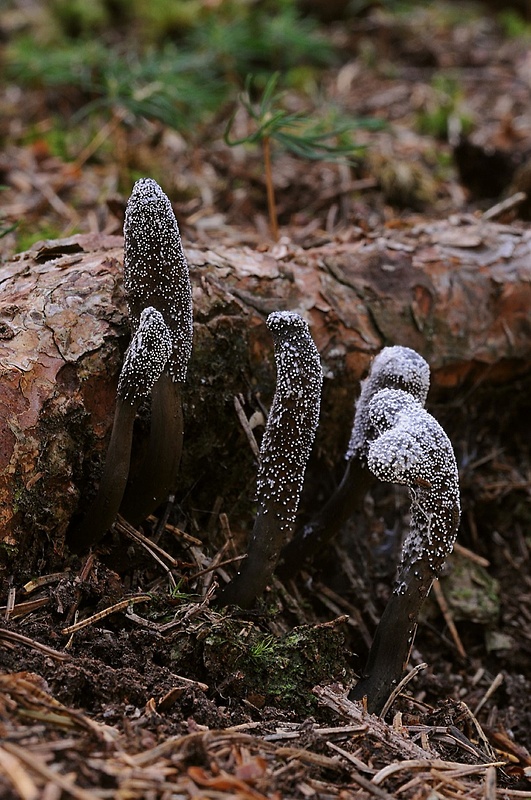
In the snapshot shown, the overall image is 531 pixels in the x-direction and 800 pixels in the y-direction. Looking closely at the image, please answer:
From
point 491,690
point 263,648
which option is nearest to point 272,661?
point 263,648

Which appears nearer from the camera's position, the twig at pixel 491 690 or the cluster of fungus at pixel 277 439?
the cluster of fungus at pixel 277 439

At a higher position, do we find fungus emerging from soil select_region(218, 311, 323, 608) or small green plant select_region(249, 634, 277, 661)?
fungus emerging from soil select_region(218, 311, 323, 608)

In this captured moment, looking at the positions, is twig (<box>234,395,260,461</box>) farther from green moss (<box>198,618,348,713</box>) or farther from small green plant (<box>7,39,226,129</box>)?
small green plant (<box>7,39,226,129</box>)

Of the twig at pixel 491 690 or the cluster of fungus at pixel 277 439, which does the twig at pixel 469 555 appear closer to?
the twig at pixel 491 690

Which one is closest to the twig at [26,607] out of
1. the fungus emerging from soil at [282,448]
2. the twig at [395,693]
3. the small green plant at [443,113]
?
the fungus emerging from soil at [282,448]

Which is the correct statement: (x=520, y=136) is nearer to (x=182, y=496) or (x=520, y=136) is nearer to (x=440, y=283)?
(x=440, y=283)

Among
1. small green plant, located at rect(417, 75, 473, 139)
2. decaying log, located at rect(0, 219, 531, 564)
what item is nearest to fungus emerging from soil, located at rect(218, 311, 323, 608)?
decaying log, located at rect(0, 219, 531, 564)
